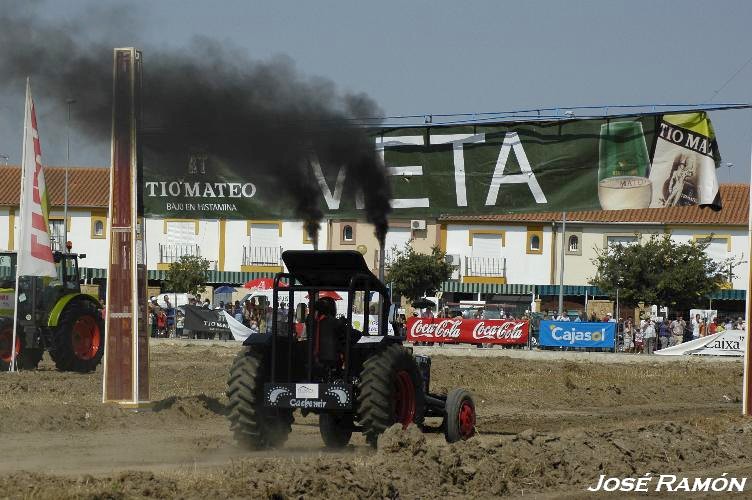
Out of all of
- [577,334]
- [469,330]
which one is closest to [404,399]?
[577,334]

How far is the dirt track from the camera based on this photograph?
9.63 m

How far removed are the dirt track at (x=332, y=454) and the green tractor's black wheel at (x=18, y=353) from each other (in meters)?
1.27

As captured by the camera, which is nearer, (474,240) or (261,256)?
(261,256)

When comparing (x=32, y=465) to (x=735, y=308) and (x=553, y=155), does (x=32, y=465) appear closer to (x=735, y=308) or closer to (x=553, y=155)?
(x=553, y=155)

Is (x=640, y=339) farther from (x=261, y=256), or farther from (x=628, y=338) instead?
(x=261, y=256)

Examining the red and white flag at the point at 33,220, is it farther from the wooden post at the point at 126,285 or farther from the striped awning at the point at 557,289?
the striped awning at the point at 557,289

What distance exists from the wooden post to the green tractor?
790 centimetres

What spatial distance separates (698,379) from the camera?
27562mm

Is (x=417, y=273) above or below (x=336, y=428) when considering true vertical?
above

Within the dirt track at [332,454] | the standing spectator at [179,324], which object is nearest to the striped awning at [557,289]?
the standing spectator at [179,324]

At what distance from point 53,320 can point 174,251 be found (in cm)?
4053

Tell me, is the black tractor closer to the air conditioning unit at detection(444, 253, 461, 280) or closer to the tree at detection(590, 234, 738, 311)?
the tree at detection(590, 234, 738, 311)

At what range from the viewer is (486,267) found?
2515 inches

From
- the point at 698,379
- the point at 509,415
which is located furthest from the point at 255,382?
the point at 698,379
